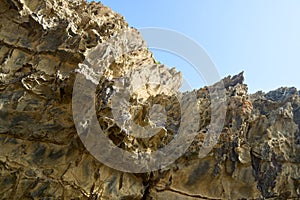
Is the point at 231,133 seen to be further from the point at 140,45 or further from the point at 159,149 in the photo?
the point at 140,45

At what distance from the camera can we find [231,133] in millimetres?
10383

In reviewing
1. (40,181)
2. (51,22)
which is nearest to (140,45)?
(51,22)

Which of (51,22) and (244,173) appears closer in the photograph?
(244,173)

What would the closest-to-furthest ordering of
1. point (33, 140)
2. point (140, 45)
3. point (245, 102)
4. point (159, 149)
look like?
1. point (33, 140)
2. point (159, 149)
3. point (245, 102)
4. point (140, 45)

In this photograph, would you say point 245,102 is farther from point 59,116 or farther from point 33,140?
point 33,140

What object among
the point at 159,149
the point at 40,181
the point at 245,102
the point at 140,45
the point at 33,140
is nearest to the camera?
the point at 40,181

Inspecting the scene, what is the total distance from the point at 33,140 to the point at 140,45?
709 cm

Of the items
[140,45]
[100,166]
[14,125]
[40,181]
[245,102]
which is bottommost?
[40,181]

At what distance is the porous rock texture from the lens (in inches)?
364

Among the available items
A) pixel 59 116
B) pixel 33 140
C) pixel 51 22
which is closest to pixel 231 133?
pixel 59 116

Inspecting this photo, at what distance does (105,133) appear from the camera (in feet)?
30.8

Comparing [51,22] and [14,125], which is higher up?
[51,22]

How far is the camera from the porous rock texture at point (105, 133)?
9234 millimetres

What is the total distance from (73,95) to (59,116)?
0.79 meters
